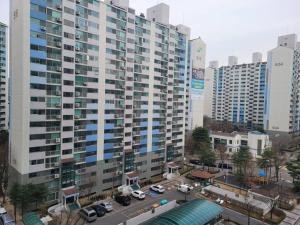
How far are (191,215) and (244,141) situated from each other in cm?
5678

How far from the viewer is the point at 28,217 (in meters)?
33.2

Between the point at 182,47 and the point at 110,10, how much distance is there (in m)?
24.9

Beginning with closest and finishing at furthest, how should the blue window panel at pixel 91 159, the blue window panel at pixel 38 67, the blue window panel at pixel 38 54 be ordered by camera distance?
the blue window panel at pixel 38 54 → the blue window panel at pixel 38 67 → the blue window panel at pixel 91 159

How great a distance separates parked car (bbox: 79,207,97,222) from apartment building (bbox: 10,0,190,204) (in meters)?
4.40

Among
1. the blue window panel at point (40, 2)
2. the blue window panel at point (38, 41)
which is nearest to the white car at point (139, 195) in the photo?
the blue window panel at point (38, 41)

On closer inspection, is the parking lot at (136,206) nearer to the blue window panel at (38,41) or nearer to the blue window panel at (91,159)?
the blue window panel at (91,159)

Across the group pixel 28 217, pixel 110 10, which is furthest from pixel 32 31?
pixel 28 217

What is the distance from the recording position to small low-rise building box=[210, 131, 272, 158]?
250 ft

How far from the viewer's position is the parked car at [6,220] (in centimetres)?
3240

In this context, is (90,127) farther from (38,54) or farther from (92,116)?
(38,54)

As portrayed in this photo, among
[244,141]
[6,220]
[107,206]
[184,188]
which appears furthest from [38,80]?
[244,141]

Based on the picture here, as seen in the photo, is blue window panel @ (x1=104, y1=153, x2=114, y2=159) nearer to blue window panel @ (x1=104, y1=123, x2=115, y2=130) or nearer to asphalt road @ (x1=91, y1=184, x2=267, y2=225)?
blue window panel @ (x1=104, y1=123, x2=115, y2=130)

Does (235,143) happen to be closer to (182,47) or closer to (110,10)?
(182,47)

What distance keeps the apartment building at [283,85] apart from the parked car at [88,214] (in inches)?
3276
